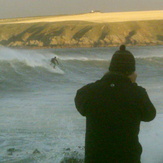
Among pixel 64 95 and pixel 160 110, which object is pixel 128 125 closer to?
pixel 160 110

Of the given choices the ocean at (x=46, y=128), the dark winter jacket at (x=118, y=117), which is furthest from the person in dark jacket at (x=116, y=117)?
the ocean at (x=46, y=128)

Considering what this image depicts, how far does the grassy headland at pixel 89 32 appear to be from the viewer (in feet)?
237

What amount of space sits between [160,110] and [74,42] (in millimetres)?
65297

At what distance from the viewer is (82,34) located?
3066 inches

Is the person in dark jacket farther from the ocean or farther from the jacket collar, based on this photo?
the ocean

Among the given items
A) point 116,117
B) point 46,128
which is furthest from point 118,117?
point 46,128

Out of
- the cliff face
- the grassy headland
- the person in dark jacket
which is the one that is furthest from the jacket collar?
the cliff face

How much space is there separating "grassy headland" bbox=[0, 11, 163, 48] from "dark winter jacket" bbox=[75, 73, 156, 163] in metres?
66.5

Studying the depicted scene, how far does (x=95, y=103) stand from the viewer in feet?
8.25

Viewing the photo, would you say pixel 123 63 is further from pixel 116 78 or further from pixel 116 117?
pixel 116 117

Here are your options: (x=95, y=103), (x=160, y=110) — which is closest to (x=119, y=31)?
(x=160, y=110)

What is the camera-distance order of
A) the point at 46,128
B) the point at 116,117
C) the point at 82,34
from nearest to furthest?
the point at 116,117 → the point at 46,128 → the point at 82,34

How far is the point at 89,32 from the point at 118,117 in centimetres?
7458

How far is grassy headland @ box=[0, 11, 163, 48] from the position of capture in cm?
7219
